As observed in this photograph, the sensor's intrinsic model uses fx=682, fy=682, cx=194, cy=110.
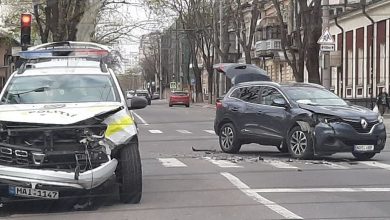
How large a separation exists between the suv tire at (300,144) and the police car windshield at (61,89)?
529 cm

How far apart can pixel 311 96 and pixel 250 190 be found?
4912mm

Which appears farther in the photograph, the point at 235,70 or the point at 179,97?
the point at 179,97

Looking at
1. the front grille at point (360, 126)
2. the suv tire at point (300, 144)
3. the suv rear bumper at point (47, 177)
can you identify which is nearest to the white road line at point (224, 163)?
the suv tire at point (300, 144)

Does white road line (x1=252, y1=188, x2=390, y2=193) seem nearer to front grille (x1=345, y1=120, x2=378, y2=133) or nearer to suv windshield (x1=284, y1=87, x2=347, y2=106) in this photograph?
front grille (x1=345, y1=120, x2=378, y2=133)

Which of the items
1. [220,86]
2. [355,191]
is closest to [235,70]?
[355,191]

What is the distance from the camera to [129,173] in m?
8.70

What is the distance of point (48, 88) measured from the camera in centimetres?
967

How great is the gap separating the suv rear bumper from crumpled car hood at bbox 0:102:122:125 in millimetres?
596

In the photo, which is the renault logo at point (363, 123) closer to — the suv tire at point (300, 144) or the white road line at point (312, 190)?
the suv tire at point (300, 144)

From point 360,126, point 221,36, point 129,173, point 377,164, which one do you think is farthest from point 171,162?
point 221,36

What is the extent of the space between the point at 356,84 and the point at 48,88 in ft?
111

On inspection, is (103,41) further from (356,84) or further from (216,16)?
(356,84)

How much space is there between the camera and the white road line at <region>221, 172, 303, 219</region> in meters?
8.24

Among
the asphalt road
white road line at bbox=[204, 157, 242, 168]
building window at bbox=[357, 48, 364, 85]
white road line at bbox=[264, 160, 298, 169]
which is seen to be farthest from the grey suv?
building window at bbox=[357, 48, 364, 85]
